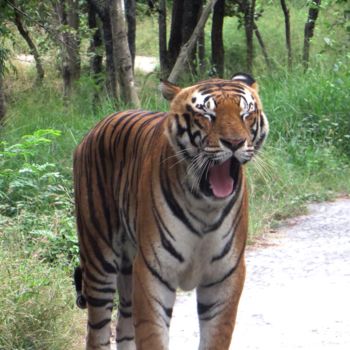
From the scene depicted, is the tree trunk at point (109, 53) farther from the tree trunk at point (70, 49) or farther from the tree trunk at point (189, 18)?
the tree trunk at point (189, 18)

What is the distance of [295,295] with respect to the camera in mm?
6117

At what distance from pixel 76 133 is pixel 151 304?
5223 millimetres

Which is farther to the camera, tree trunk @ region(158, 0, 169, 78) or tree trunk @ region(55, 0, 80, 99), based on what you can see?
tree trunk @ region(158, 0, 169, 78)

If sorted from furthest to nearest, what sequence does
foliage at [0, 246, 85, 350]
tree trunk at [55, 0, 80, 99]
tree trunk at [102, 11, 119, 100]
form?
tree trunk at [55, 0, 80, 99]
tree trunk at [102, 11, 119, 100]
foliage at [0, 246, 85, 350]

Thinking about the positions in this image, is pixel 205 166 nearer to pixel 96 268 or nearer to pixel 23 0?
pixel 96 268

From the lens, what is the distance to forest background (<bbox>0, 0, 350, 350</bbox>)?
4.93 m

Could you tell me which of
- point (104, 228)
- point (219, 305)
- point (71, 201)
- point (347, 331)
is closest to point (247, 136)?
point (219, 305)

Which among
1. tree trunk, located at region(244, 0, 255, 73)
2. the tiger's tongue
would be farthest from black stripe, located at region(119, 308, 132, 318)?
tree trunk, located at region(244, 0, 255, 73)

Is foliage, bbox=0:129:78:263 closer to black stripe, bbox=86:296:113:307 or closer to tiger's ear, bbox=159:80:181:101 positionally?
black stripe, bbox=86:296:113:307

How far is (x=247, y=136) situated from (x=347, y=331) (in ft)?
6.90

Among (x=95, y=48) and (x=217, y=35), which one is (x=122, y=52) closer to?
(x=95, y=48)

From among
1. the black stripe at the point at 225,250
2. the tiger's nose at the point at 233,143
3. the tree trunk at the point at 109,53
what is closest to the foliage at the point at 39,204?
the black stripe at the point at 225,250

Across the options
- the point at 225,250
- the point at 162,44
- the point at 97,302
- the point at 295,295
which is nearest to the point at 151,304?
the point at 225,250

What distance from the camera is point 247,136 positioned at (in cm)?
362
